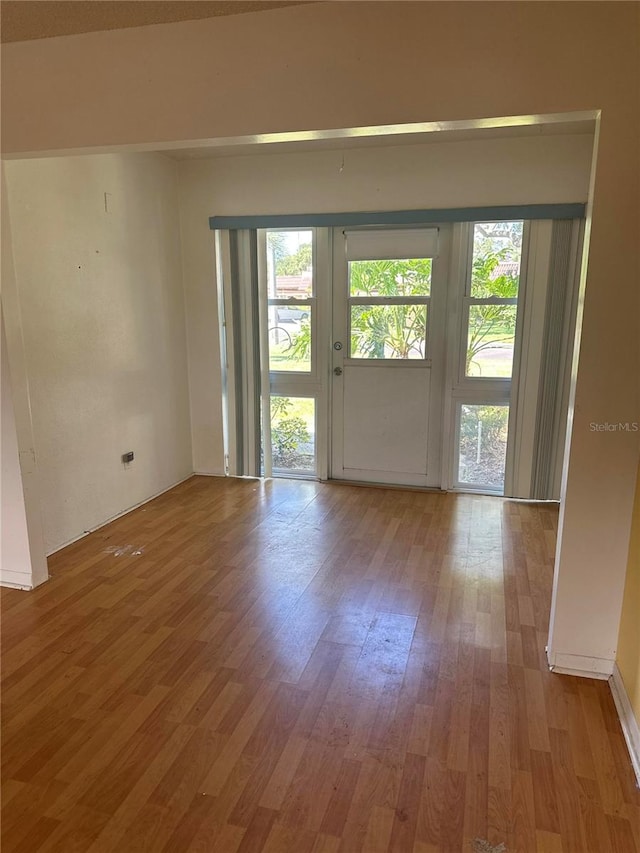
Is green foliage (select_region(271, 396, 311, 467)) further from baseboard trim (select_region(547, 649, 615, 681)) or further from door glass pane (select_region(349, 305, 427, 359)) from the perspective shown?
baseboard trim (select_region(547, 649, 615, 681))

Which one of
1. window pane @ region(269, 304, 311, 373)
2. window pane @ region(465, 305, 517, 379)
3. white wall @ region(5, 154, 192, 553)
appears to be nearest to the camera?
white wall @ region(5, 154, 192, 553)

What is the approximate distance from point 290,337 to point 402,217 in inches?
51.3

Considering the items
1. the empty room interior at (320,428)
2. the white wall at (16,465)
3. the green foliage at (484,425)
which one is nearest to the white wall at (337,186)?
the empty room interior at (320,428)

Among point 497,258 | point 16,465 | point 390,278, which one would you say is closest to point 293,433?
point 390,278

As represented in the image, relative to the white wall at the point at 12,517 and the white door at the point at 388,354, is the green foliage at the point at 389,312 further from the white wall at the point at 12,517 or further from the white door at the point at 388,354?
the white wall at the point at 12,517

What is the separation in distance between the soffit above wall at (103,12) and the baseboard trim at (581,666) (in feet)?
8.82

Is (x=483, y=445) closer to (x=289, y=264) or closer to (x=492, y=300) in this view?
(x=492, y=300)

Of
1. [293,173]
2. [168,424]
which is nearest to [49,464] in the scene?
[168,424]

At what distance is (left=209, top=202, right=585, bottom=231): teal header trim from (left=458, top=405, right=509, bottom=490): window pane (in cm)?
142

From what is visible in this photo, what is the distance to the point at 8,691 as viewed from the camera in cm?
196

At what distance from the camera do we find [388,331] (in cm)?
417

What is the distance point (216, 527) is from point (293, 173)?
2753 millimetres

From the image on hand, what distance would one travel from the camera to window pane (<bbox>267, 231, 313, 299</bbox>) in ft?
13.8

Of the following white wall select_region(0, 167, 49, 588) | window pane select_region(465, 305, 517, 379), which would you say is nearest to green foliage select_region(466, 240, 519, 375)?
window pane select_region(465, 305, 517, 379)
